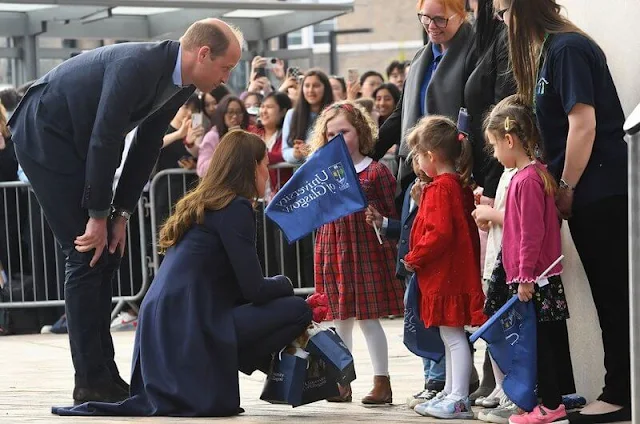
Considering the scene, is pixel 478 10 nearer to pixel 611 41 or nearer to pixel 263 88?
pixel 611 41

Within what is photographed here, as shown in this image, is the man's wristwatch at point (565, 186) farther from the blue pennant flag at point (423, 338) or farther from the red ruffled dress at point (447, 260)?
the blue pennant flag at point (423, 338)

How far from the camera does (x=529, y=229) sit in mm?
5398

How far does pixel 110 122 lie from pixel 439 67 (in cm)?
160

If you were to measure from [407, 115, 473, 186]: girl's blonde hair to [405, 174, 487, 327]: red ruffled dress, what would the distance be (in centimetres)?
13

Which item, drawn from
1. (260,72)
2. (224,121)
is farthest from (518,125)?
(260,72)

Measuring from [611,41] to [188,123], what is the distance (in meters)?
5.79

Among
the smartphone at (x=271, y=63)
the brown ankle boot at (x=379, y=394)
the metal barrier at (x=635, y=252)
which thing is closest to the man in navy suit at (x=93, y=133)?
the brown ankle boot at (x=379, y=394)

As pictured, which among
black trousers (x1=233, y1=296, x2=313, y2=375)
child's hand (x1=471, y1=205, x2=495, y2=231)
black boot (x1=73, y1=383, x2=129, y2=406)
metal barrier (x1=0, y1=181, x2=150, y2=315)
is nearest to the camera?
child's hand (x1=471, y1=205, x2=495, y2=231)

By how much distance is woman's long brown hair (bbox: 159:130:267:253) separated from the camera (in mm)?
6102

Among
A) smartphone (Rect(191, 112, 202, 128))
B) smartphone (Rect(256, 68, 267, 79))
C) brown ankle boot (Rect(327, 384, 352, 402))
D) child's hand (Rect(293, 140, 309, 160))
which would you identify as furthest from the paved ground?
smartphone (Rect(256, 68, 267, 79))

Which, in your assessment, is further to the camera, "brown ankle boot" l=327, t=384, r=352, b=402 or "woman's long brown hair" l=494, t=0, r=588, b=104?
"brown ankle boot" l=327, t=384, r=352, b=402

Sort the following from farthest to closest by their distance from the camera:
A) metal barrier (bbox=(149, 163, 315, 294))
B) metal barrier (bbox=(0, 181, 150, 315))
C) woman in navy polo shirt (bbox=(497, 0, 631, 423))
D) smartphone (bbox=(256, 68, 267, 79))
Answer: smartphone (bbox=(256, 68, 267, 79))
metal barrier (bbox=(0, 181, 150, 315))
metal barrier (bbox=(149, 163, 315, 294))
woman in navy polo shirt (bbox=(497, 0, 631, 423))

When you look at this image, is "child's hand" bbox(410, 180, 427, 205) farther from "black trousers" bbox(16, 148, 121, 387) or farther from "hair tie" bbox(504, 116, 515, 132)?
"black trousers" bbox(16, 148, 121, 387)

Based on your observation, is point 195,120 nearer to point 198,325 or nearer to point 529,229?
point 198,325
